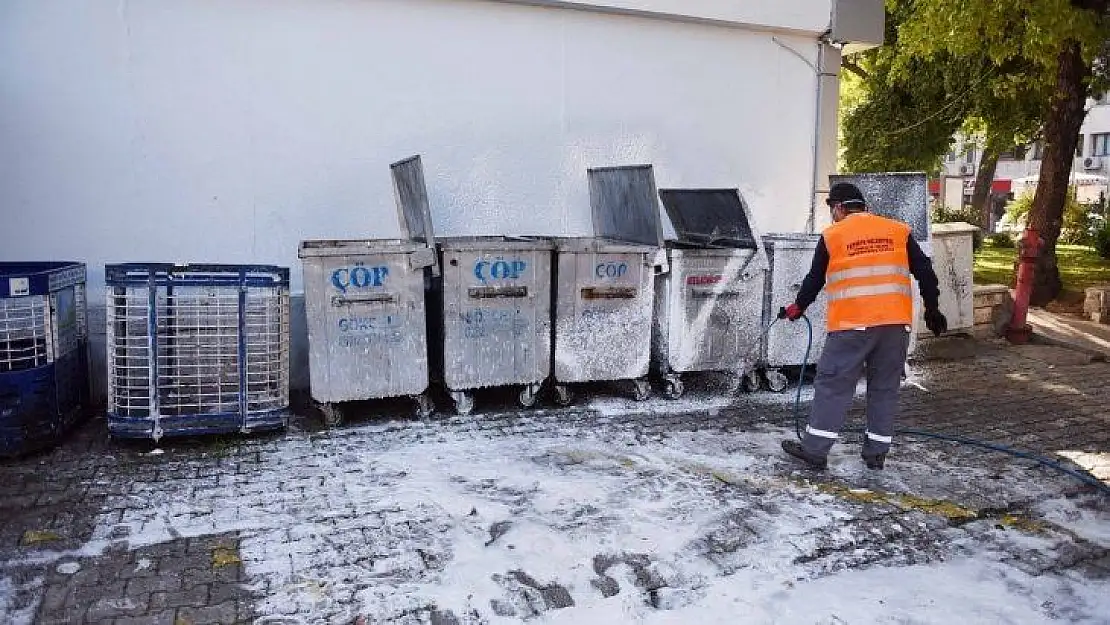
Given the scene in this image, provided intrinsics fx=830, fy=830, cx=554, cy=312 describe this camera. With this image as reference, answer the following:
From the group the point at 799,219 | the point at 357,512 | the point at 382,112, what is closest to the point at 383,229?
the point at 382,112

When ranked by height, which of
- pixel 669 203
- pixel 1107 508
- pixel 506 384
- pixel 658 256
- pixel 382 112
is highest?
pixel 382 112

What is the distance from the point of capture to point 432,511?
4289 mm

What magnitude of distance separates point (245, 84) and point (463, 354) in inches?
106

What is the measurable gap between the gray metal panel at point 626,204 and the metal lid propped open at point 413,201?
1.66 meters

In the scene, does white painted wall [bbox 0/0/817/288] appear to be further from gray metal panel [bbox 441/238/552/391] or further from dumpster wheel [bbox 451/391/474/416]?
dumpster wheel [bbox 451/391/474/416]

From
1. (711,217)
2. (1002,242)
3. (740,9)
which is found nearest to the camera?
(711,217)

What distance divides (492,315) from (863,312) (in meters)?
2.54

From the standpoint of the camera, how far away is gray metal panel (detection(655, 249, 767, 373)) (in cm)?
641

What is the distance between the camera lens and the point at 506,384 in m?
6.18

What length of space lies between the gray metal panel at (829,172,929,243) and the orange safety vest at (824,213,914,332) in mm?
2151

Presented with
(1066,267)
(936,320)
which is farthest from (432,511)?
(1066,267)

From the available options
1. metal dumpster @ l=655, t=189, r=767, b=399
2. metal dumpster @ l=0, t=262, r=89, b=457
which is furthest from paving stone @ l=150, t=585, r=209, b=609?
metal dumpster @ l=655, t=189, r=767, b=399

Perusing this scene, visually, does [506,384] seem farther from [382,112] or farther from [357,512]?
[382,112]

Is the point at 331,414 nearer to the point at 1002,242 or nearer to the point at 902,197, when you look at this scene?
the point at 902,197
